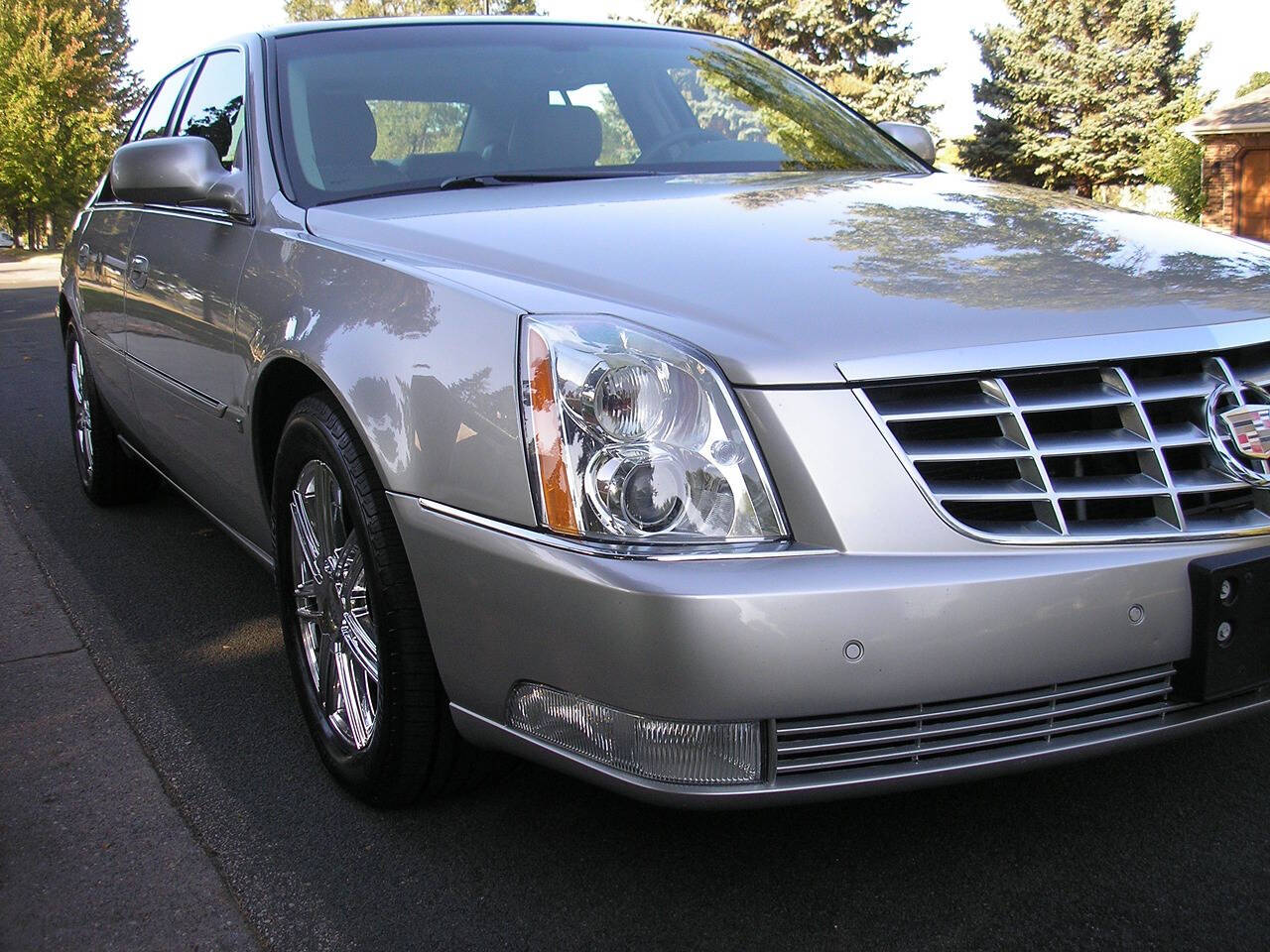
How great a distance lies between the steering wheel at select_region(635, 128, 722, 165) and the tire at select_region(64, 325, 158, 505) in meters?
2.41

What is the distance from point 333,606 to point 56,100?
46661 millimetres

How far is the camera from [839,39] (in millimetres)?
34156

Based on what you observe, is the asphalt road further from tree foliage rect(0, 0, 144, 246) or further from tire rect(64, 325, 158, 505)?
tree foliage rect(0, 0, 144, 246)

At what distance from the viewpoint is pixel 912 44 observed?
3466cm

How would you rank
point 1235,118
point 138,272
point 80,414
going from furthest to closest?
point 1235,118, point 80,414, point 138,272

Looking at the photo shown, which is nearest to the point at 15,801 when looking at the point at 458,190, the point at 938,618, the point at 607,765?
the point at 607,765

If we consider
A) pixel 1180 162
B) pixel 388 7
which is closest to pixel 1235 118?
pixel 1180 162

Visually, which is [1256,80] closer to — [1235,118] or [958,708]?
[1235,118]

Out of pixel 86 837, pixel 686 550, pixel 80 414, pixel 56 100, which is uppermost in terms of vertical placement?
pixel 56 100

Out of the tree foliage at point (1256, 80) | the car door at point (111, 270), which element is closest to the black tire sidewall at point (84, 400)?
the car door at point (111, 270)

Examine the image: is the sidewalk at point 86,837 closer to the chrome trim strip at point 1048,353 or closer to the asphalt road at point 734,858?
the asphalt road at point 734,858

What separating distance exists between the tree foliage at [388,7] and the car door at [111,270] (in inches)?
2249

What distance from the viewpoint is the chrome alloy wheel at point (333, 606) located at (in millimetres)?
2650

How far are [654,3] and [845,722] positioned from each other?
3610 cm
